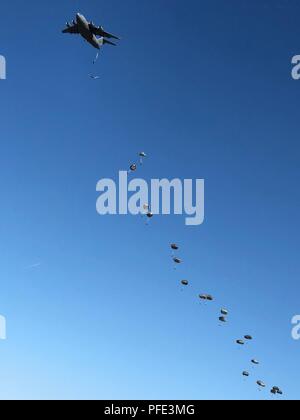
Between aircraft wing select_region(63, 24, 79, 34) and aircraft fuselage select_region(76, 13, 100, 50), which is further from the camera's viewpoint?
aircraft wing select_region(63, 24, 79, 34)

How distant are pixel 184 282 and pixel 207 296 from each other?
6792 mm

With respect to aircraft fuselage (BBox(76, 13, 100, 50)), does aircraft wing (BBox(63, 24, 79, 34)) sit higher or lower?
higher

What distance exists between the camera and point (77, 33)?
96750 mm

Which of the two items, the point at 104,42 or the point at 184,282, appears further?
the point at 184,282

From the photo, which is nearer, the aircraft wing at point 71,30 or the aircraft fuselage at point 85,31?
the aircraft fuselage at point 85,31

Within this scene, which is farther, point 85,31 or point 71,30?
point 71,30

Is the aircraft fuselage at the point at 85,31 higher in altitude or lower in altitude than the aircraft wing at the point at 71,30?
lower
